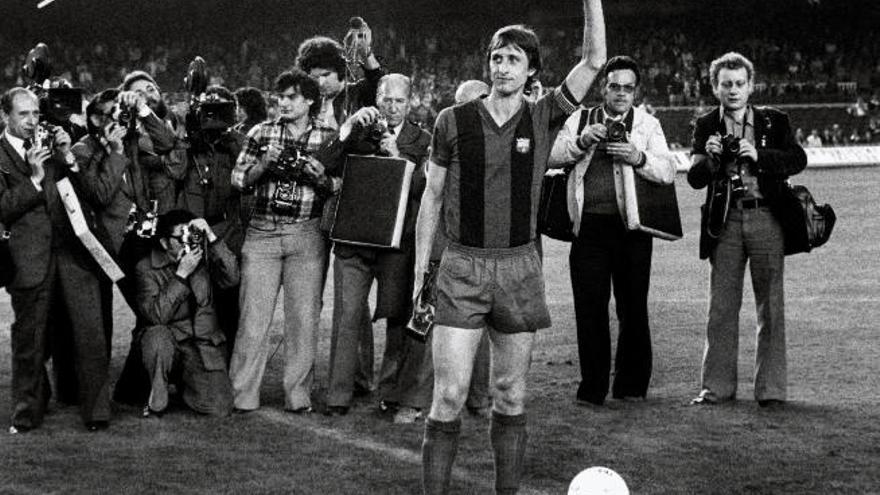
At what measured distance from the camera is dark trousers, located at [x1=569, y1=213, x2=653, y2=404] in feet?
23.9

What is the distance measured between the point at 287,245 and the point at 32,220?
4.67 feet

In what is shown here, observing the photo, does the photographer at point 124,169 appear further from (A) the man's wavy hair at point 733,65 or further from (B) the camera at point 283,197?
(A) the man's wavy hair at point 733,65

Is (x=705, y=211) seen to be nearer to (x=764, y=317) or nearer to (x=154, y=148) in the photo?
(x=764, y=317)

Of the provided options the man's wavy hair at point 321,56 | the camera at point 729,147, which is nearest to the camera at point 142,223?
the man's wavy hair at point 321,56

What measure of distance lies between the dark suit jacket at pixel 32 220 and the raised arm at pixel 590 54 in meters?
3.12

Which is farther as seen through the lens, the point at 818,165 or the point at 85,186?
the point at 818,165

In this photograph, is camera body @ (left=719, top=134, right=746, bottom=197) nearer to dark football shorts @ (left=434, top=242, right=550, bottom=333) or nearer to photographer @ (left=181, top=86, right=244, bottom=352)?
dark football shorts @ (left=434, top=242, right=550, bottom=333)

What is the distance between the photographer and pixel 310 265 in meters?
7.26

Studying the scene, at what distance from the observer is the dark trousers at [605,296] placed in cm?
730

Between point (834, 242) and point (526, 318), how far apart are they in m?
10.2

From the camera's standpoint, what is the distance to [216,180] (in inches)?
300

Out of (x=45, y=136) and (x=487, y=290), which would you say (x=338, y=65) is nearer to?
(x=45, y=136)

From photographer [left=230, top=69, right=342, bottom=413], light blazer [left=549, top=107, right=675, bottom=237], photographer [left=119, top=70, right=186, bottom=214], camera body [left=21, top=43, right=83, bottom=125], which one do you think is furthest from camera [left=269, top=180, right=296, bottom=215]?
light blazer [left=549, top=107, right=675, bottom=237]

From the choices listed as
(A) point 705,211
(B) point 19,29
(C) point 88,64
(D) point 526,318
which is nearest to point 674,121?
(C) point 88,64
